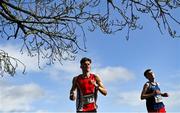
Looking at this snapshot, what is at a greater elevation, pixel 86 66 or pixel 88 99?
pixel 86 66

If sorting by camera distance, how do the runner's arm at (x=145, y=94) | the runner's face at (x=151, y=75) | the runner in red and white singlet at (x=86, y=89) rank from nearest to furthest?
the runner in red and white singlet at (x=86, y=89) → the runner's arm at (x=145, y=94) → the runner's face at (x=151, y=75)

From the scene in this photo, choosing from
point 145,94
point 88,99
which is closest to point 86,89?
point 88,99

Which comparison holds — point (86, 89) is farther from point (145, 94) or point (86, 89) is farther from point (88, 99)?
point (145, 94)

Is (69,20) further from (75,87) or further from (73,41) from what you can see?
(75,87)

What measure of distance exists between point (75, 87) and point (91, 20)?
177 inches

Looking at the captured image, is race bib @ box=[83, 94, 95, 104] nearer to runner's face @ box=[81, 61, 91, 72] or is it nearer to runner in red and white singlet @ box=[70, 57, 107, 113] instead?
runner in red and white singlet @ box=[70, 57, 107, 113]

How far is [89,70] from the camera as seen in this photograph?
6.94m

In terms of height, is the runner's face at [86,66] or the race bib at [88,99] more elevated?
the runner's face at [86,66]

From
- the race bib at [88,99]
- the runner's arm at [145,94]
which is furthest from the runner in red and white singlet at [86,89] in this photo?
the runner's arm at [145,94]

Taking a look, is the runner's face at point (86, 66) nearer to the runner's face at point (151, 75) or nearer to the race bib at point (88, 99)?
the race bib at point (88, 99)

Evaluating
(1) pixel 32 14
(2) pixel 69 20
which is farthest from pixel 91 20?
(1) pixel 32 14

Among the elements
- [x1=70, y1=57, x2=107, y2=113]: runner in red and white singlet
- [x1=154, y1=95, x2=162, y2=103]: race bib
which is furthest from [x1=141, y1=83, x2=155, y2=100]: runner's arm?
[x1=70, y1=57, x2=107, y2=113]: runner in red and white singlet

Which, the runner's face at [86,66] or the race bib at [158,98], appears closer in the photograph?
the runner's face at [86,66]

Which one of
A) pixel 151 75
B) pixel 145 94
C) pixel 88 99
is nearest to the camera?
pixel 88 99
